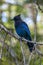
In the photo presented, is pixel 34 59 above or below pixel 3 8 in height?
below

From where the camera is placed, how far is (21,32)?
6.63 meters

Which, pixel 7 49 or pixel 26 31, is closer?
pixel 7 49

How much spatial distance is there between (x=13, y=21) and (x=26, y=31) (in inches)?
16.8

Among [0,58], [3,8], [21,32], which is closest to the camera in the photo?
[0,58]

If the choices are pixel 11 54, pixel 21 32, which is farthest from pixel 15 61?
pixel 21 32

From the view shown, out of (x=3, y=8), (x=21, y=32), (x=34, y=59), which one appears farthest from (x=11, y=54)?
(x=3, y=8)

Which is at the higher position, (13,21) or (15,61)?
(13,21)

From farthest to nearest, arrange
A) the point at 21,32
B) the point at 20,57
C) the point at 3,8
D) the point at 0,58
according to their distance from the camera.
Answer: the point at 3,8 → the point at 21,32 → the point at 20,57 → the point at 0,58

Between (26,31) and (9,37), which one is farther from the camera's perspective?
(26,31)

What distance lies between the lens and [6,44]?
509cm

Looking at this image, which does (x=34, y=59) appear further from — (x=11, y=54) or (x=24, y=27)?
(x=24, y=27)

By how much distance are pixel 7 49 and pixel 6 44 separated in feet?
0.29

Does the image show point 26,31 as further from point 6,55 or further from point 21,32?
point 6,55

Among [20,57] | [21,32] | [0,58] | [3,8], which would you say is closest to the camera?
[0,58]
